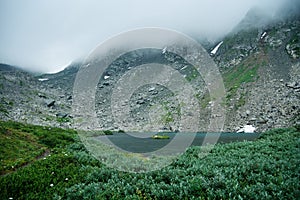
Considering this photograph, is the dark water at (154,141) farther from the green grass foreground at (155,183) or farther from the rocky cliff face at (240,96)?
the rocky cliff face at (240,96)

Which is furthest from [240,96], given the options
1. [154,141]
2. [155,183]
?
[155,183]

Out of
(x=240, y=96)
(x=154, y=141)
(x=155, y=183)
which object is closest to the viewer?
(x=155, y=183)

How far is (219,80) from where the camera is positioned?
16625cm

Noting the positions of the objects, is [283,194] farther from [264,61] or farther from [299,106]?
[264,61]

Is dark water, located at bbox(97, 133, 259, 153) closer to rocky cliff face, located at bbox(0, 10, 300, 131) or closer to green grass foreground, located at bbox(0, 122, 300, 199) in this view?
green grass foreground, located at bbox(0, 122, 300, 199)

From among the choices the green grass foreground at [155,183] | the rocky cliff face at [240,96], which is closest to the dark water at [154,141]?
the green grass foreground at [155,183]

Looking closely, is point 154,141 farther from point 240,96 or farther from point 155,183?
point 240,96

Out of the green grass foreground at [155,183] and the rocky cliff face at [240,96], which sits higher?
the green grass foreground at [155,183]

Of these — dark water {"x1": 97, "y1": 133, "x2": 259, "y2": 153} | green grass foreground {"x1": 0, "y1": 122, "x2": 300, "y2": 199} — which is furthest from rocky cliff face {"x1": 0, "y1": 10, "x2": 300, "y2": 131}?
green grass foreground {"x1": 0, "y1": 122, "x2": 300, "y2": 199}

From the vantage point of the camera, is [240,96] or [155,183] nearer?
[155,183]

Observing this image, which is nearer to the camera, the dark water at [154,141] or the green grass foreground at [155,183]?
the green grass foreground at [155,183]

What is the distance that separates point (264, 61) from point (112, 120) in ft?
385

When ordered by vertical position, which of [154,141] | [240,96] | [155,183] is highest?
[155,183]

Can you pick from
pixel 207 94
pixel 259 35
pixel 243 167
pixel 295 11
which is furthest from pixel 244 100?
pixel 243 167
